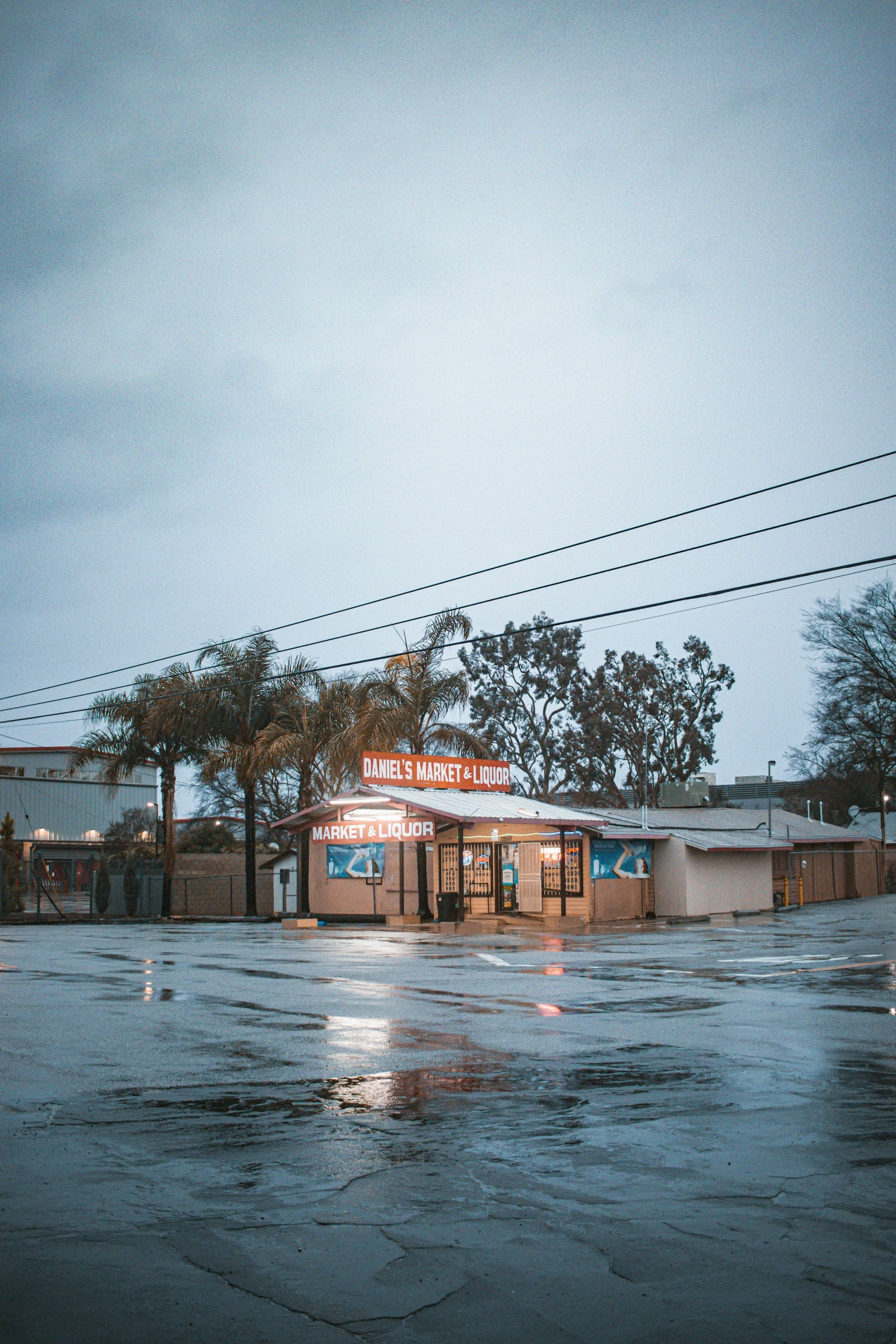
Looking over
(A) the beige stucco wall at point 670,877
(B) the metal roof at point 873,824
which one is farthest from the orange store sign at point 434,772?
(B) the metal roof at point 873,824

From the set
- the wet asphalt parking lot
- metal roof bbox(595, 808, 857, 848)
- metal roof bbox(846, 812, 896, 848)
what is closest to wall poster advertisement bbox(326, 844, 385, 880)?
metal roof bbox(595, 808, 857, 848)

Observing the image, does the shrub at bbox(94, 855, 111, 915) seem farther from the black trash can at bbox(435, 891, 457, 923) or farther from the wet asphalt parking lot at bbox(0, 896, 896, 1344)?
the wet asphalt parking lot at bbox(0, 896, 896, 1344)

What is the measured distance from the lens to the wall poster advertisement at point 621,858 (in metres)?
37.0

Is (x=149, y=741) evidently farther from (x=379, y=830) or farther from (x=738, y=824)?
(x=738, y=824)

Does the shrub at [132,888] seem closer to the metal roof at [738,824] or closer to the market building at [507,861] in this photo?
the market building at [507,861]

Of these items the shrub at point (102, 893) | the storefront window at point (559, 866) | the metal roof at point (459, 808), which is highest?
the metal roof at point (459, 808)

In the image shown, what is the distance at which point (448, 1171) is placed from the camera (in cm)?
607

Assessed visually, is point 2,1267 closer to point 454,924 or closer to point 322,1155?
point 322,1155

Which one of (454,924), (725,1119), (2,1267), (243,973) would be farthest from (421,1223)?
(454,924)

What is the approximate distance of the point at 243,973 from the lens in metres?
18.4

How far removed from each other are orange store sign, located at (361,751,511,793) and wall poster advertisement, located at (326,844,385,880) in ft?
9.32

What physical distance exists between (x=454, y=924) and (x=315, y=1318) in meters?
30.2

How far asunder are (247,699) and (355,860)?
7.18 metres

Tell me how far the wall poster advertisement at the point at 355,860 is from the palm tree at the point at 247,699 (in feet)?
10.8
